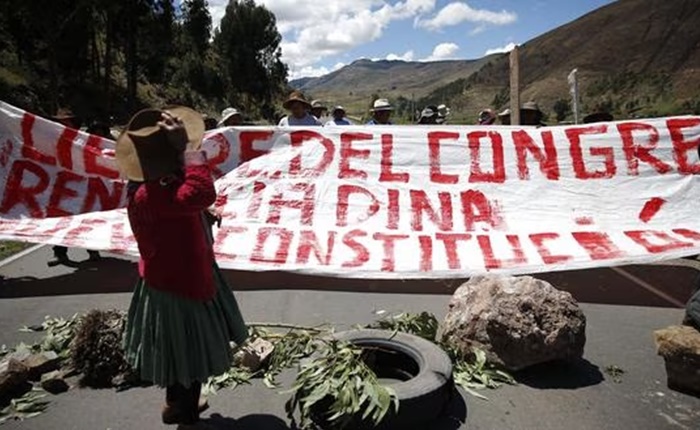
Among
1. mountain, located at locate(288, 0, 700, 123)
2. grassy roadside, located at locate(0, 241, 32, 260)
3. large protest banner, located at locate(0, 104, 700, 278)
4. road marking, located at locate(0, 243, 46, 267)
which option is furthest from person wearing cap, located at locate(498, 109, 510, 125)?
mountain, located at locate(288, 0, 700, 123)

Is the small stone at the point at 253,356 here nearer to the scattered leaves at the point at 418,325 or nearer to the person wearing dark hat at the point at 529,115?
the scattered leaves at the point at 418,325

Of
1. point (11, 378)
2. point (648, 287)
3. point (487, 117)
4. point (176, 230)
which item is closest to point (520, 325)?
point (176, 230)

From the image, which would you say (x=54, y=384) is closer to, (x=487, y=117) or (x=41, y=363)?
(x=41, y=363)

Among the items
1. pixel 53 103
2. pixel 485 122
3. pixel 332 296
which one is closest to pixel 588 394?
pixel 332 296

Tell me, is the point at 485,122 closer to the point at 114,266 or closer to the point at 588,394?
the point at 114,266

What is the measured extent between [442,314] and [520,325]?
5.69 ft

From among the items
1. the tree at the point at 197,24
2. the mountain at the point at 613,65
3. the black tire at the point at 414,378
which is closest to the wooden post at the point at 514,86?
the black tire at the point at 414,378

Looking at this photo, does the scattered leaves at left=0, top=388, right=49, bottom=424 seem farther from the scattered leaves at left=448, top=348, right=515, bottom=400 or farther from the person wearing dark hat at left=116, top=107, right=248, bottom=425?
the scattered leaves at left=448, top=348, right=515, bottom=400

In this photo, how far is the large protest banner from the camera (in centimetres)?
740

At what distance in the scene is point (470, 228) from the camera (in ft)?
25.6

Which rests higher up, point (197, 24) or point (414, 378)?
point (197, 24)

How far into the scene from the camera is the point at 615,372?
16.6 ft

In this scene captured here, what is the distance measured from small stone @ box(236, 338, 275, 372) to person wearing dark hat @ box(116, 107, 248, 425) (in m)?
1.07

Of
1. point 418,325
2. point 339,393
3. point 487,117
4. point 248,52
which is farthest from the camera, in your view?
point 248,52
